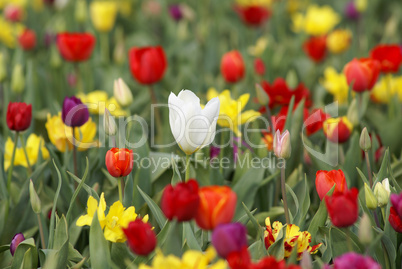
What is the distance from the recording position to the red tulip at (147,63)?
1729 mm

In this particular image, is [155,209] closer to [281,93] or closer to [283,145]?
[283,145]

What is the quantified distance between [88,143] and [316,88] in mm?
1131

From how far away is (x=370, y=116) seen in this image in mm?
1898

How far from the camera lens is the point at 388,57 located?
1.80 m

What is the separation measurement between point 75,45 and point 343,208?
1480mm

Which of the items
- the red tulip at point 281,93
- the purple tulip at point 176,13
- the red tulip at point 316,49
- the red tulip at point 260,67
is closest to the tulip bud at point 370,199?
the red tulip at point 281,93

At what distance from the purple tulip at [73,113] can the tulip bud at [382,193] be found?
0.76m

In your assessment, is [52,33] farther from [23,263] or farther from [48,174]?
[23,263]

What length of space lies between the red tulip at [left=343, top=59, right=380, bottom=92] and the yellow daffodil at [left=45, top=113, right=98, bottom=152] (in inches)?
31.7

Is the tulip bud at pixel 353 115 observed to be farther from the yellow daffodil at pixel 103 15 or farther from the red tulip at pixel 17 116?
the yellow daffodil at pixel 103 15

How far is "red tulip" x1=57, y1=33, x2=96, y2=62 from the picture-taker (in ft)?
6.75

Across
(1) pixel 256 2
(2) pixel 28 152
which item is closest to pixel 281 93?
(2) pixel 28 152

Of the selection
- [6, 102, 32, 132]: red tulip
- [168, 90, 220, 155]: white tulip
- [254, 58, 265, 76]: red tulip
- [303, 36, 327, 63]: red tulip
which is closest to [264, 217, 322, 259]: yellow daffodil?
[168, 90, 220, 155]: white tulip

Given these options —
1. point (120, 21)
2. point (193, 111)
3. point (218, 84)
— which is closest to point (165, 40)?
point (120, 21)
